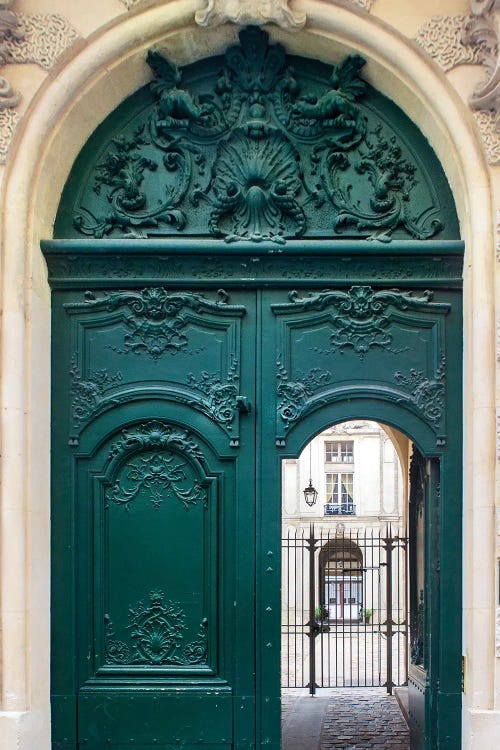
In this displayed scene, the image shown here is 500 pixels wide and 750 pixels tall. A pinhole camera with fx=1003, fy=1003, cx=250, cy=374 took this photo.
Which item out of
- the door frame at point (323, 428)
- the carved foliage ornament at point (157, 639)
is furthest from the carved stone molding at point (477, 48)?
the carved foliage ornament at point (157, 639)

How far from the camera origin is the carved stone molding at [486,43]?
6.29 m

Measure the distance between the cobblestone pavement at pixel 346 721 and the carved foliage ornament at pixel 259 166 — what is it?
4.78m

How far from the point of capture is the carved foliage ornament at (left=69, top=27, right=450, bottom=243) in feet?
22.6

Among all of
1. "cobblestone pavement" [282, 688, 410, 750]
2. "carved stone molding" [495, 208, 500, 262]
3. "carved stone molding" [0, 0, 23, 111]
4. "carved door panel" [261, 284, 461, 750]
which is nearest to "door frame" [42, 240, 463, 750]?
"carved door panel" [261, 284, 461, 750]

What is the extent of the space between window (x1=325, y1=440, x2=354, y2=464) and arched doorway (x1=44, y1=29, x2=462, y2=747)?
27898 millimetres

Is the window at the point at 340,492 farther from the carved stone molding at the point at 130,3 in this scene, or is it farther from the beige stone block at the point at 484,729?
the carved stone molding at the point at 130,3

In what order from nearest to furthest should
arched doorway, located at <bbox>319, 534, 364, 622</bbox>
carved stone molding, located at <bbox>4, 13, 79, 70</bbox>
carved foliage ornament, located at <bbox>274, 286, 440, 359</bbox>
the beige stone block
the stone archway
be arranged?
the beige stone block < the stone archway < carved stone molding, located at <bbox>4, 13, 79, 70</bbox> < carved foliage ornament, located at <bbox>274, 286, 440, 359</bbox> < arched doorway, located at <bbox>319, 534, 364, 622</bbox>

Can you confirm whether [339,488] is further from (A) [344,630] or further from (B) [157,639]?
(B) [157,639]

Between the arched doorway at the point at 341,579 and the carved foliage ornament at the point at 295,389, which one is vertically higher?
the carved foliage ornament at the point at 295,389

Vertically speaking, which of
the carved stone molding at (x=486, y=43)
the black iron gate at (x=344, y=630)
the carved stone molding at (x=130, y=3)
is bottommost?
the black iron gate at (x=344, y=630)

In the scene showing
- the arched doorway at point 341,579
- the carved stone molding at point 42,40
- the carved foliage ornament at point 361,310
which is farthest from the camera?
the arched doorway at point 341,579

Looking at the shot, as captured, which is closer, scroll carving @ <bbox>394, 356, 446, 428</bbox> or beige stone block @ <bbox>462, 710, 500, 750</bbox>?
beige stone block @ <bbox>462, 710, 500, 750</bbox>

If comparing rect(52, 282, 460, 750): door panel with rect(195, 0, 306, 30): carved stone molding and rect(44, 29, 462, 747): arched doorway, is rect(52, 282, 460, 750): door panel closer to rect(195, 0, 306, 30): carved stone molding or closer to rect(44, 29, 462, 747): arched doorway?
rect(44, 29, 462, 747): arched doorway

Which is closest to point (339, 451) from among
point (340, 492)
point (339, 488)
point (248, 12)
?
point (339, 488)
